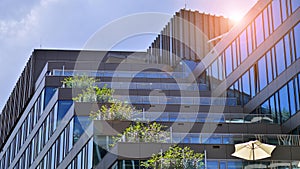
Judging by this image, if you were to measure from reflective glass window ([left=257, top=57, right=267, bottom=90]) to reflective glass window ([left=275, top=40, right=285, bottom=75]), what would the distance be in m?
1.83

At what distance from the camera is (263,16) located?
124 feet

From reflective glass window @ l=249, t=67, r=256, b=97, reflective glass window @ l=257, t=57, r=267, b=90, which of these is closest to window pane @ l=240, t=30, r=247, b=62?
reflective glass window @ l=249, t=67, r=256, b=97

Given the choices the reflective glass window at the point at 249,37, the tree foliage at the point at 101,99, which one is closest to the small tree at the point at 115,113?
the tree foliage at the point at 101,99

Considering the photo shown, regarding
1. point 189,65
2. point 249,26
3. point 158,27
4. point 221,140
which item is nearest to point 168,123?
point 221,140

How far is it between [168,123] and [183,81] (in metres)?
15.5

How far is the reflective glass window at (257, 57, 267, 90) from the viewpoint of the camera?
37.8 meters

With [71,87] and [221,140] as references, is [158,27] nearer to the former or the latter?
[71,87]

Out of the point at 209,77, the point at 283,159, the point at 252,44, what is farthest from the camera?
the point at 209,77

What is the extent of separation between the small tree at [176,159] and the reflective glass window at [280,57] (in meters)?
9.32

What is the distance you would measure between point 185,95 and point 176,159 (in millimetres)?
16780

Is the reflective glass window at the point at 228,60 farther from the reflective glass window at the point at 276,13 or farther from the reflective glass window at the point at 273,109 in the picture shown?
the reflective glass window at the point at 276,13

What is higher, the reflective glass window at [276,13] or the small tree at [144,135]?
the reflective glass window at [276,13]

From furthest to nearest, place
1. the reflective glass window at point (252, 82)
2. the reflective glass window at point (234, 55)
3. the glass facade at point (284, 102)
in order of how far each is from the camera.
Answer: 1. the reflective glass window at point (234, 55)
2. the reflective glass window at point (252, 82)
3. the glass facade at point (284, 102)

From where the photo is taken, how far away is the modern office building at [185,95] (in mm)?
29141
